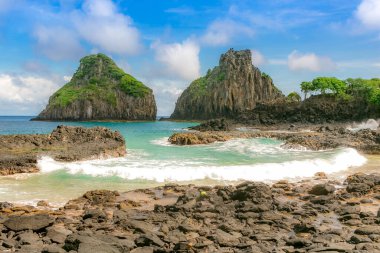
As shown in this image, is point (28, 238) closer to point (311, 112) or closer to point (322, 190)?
point (322, 190)

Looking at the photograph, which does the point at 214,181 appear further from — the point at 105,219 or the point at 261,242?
the point at 261,242

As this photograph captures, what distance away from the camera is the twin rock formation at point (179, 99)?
15275 cm

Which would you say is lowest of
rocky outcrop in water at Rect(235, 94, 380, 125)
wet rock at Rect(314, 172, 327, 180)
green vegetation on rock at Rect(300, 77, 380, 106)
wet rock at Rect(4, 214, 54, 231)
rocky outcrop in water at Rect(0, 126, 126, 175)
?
wet rock at Rect(314, 172, 327, 180)

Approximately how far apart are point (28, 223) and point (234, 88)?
469 feet

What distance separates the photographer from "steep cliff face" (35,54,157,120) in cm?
15675

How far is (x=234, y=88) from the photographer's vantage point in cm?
15150

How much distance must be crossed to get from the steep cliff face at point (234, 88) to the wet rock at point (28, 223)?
138506mm

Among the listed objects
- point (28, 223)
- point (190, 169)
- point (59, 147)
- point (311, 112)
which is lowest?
point (28, 223)

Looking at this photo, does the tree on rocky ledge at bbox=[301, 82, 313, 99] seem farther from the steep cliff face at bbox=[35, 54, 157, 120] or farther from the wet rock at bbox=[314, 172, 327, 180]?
the wet rock at bbox=[314, 172, 327, 180]

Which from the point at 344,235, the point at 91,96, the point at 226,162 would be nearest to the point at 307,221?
the point at 344,235

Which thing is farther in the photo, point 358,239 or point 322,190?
point 322,190

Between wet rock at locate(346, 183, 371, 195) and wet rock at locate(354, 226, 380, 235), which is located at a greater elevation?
wet rock at locate(346, 183, 371, 195)

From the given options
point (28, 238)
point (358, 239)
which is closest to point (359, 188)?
point (358, 239)

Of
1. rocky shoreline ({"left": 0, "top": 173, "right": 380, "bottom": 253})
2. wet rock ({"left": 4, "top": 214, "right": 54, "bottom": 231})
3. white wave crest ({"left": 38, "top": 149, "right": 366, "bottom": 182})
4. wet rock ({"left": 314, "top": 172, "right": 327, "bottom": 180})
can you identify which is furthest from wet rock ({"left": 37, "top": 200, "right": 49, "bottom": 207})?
wet rock ({"left": 314, "top": 172, "right": 327, "bottom": 180})
